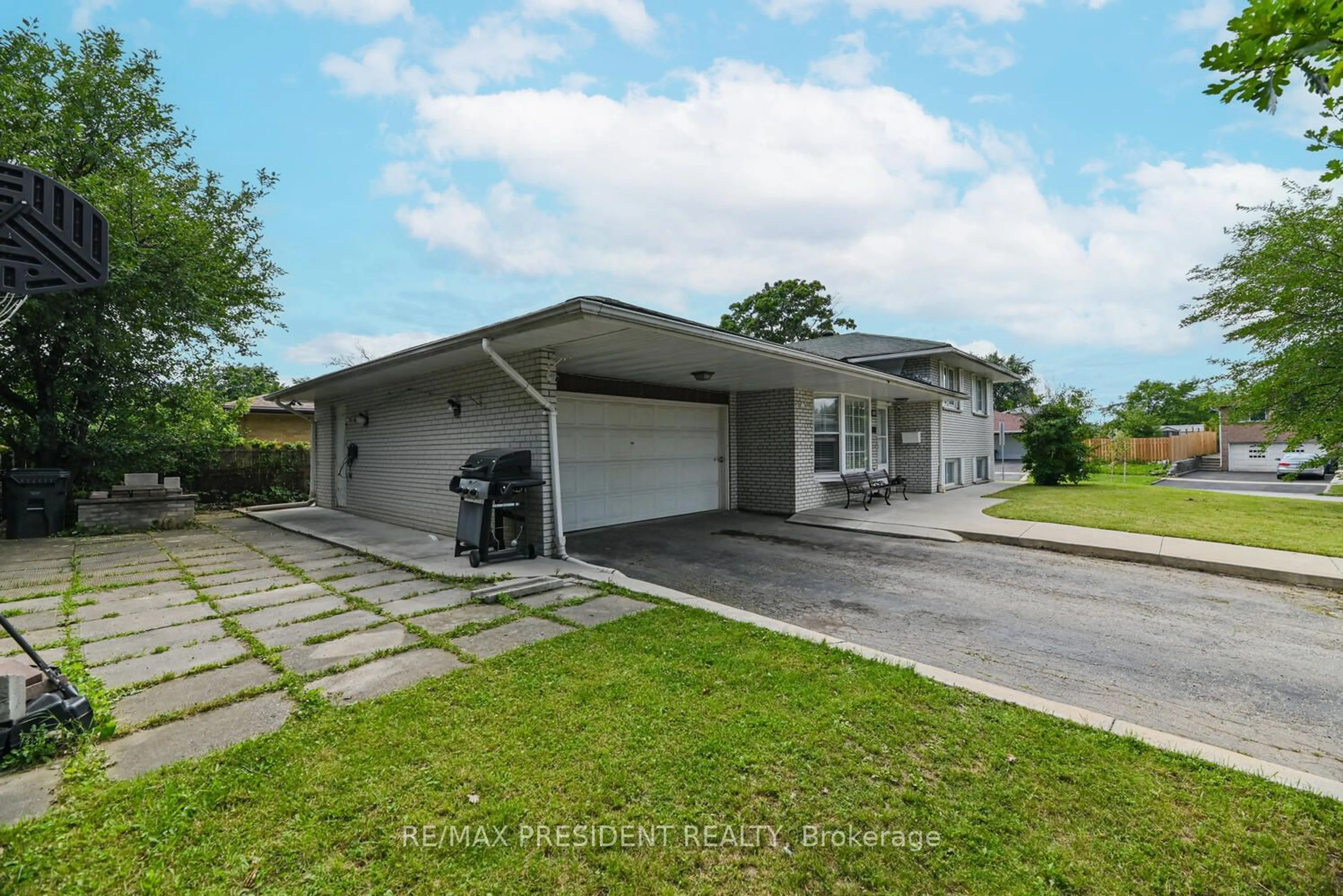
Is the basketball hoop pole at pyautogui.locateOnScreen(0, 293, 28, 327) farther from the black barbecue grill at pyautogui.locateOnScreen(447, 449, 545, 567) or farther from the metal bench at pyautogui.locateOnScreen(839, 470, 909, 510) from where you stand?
the metal bench at pyautogui.locateOnScreen(839, 470, 909, 510)

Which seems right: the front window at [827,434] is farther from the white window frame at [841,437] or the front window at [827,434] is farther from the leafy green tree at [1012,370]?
the leafy green tree at [1012,370]

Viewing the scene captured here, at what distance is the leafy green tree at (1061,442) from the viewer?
15039mm

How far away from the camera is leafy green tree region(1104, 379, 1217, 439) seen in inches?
941

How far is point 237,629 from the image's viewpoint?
3809 millimetres

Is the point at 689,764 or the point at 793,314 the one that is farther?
the point at 793,314

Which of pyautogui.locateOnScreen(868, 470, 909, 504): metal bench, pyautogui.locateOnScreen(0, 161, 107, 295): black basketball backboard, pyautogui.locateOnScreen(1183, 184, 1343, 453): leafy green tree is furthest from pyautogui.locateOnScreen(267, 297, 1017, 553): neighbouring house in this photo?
pyautogui.locateOnScreen(1183, 184, 1343, 453): leafy green tree

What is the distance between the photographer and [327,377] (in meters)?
9.02

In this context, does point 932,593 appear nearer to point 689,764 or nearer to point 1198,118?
point 689,764

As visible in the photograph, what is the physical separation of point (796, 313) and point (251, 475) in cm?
2588

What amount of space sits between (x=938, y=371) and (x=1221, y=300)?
5.39 m

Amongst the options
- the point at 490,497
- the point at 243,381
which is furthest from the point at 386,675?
the point at 243,381

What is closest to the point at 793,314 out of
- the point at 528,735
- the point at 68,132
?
the point at 68,132

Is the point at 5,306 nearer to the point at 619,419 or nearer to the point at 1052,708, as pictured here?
the point at 1052,708

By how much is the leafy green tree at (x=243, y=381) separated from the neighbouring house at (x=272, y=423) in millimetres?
796
